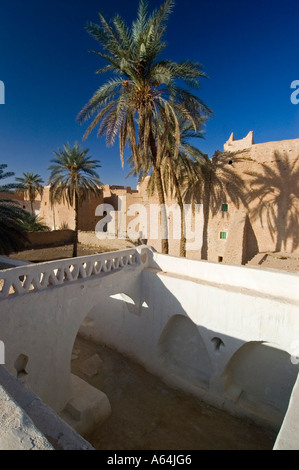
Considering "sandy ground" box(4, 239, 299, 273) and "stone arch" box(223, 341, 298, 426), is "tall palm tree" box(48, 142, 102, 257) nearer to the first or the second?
"sandy ground" box(4, 239, 299, 273)

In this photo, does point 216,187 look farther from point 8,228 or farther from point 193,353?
point 8,228

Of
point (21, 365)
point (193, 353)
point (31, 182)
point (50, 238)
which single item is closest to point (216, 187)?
point (193, 353)

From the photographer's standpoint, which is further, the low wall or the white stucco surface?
the low wall

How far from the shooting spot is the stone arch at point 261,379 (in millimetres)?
6113

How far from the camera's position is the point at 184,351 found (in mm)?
7805

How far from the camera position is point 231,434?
5941 millimetres

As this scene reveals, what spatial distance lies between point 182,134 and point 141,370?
11.6m

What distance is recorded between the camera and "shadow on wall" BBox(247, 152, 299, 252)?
44.3 ft

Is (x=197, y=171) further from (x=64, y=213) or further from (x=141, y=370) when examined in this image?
(x=64, y=213)

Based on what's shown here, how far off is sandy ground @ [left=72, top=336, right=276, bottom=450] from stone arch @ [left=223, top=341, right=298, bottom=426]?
44 cm

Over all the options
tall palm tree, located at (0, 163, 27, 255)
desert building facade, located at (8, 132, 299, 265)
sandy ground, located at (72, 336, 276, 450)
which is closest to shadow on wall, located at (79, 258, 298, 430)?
sandy ground, located at (72, 336, 276, 450)

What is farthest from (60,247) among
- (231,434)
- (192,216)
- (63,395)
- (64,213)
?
(231,434)

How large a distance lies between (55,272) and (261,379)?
19.5 feet

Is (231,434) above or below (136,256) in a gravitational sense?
below
